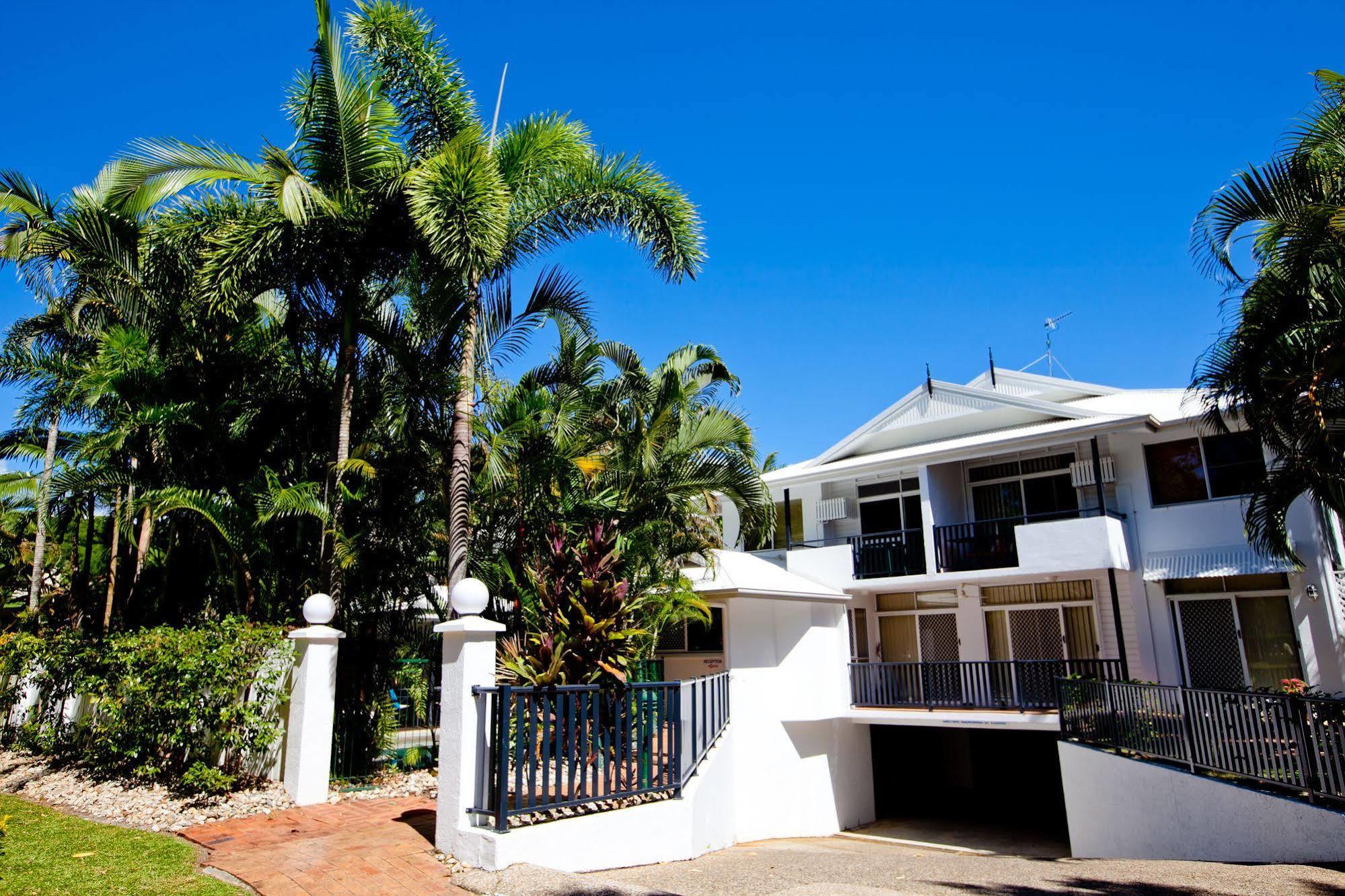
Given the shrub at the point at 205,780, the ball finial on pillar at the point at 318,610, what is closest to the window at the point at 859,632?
the ball finial on pillar at the point at 318,610

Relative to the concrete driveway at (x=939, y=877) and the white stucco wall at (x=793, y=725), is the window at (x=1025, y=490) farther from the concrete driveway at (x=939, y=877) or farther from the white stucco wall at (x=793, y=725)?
the concrete driveway at (x=939, y=877)

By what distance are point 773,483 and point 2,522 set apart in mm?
17867

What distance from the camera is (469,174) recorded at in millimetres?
9742

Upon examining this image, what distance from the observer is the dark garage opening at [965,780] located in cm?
1709

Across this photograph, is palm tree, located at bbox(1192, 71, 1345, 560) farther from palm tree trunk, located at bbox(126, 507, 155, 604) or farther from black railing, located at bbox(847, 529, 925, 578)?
palm tree trunk, located at bbox(126, 507, 155, 604)

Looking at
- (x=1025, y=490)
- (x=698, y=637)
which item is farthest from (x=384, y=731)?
(x=1025, y=490)

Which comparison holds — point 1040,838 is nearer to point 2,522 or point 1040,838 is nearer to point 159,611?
point 159,611

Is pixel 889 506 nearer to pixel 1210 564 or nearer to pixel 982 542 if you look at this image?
pixel 982 542

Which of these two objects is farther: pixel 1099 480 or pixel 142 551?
pixel 1099 480

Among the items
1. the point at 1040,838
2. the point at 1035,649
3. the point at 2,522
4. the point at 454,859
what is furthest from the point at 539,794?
the point at 2,522

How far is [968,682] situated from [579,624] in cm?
965

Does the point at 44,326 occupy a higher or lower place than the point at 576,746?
higher

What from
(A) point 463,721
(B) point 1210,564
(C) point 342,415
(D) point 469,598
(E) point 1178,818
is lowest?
(E) point 1178,818

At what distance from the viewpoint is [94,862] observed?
645 cm
